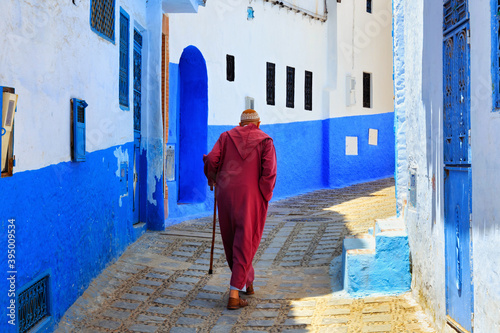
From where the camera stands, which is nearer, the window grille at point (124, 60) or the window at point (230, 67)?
the window grille at point (124, 60)

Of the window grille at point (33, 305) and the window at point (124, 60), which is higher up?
the window at point (124, 60)

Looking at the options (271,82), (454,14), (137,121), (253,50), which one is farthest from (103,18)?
(271,82)

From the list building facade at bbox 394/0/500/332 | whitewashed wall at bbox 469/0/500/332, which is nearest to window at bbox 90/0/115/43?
building facade at bbox 394/0/500/332

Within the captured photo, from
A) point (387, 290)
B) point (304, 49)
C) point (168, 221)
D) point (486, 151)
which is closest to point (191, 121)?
point (168, 221)

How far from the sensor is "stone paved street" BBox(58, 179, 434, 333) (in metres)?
5.01

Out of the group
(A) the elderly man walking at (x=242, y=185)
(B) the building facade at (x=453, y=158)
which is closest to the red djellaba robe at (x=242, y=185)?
(A) the elderly man walking at (x=242, y=185)

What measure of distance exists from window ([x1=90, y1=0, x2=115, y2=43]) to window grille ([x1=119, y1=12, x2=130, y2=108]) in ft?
2.14

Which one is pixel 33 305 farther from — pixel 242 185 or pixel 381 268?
pixel 381 268

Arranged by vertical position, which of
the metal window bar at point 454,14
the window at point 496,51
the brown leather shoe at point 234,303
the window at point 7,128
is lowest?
the brown leather shoe at point 234,303

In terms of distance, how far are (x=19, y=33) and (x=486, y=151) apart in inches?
114

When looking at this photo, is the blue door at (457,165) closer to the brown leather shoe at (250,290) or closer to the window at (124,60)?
the brown leather shoe at (250,290)

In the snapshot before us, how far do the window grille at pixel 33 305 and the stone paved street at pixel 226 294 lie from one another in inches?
12.9

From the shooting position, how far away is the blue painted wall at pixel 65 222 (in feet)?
12.9

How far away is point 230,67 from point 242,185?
7393 mm
